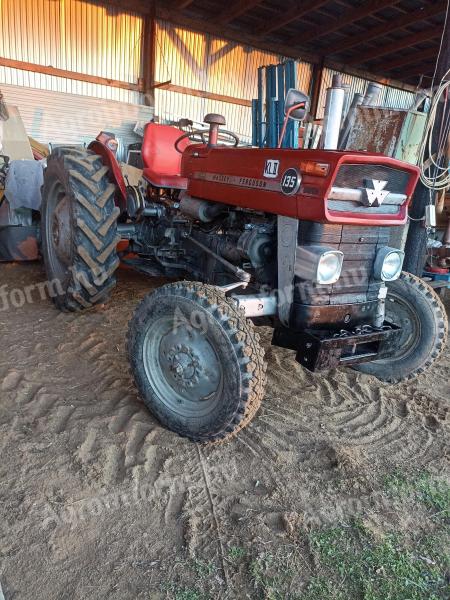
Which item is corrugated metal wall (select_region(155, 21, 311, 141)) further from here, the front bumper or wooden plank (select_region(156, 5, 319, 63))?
the front bumper

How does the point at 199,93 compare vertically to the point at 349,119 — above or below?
above

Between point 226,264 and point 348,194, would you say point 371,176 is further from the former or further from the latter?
point 226,264

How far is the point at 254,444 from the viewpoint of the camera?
7.54ft

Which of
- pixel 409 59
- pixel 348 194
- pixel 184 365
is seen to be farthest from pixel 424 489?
pixel 409 59

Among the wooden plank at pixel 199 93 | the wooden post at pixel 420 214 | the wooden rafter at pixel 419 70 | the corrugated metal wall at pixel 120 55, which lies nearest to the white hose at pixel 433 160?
the wooden post at pixel 420 214

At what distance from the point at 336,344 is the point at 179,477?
96cm

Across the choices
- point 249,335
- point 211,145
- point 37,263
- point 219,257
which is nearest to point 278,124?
point 211,145

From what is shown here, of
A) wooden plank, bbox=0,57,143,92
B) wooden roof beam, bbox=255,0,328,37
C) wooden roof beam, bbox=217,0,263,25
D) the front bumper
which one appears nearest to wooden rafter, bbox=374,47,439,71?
wooden roof beam, bbox=255,0,328,37

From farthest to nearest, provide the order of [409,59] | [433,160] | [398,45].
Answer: [409,59]
[398,45]
[433,160]

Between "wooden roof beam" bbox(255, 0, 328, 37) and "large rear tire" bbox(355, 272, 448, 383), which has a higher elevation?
"wooden roof beam" bbox(255, 0, 328, 37)

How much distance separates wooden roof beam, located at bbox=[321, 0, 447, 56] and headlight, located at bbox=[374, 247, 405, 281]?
30.1ft

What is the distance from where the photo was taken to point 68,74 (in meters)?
9.30

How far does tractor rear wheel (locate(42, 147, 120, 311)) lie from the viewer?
3.21m

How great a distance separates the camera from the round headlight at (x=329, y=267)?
2112mm
